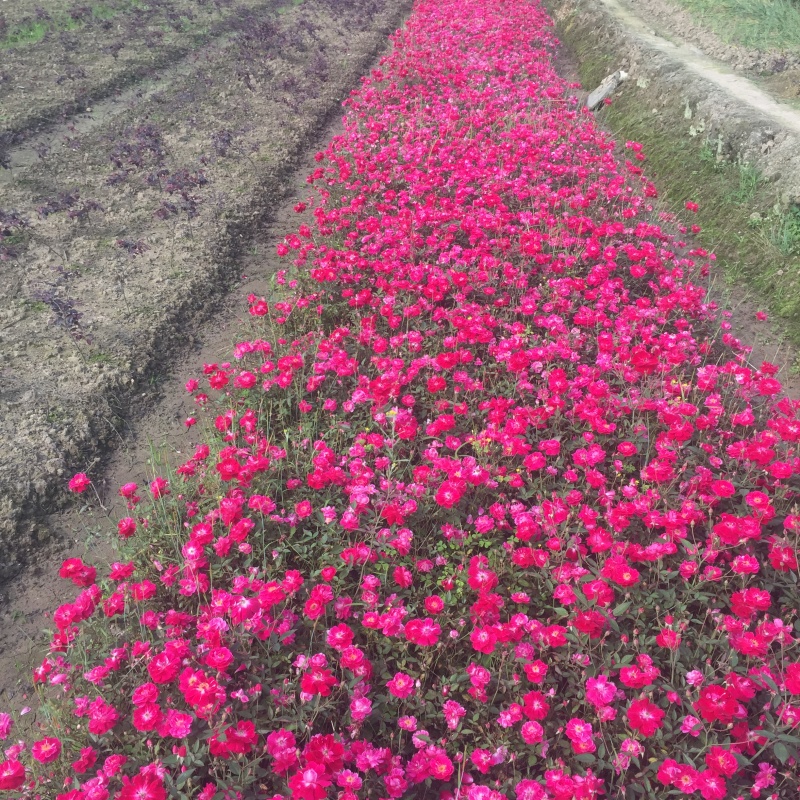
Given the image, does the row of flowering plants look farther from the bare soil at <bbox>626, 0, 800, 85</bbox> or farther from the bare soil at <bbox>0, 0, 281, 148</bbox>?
the bare soil at <bbox>0, 0, 281, 148</bbox>

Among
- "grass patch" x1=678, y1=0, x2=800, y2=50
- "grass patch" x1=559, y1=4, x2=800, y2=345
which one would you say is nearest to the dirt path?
"grass patch" x1=678, y1=0, x2=800, y2=50

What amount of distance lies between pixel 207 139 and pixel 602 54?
8814 millimetres

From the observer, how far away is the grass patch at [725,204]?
6.14 meters

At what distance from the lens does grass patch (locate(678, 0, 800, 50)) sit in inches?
427

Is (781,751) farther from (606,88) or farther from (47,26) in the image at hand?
(47,26)

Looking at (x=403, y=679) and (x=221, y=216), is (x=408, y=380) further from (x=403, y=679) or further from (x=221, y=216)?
(x=221, y=216)

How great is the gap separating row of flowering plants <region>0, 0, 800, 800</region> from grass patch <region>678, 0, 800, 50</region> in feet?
29.3

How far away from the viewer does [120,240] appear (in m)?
6.50

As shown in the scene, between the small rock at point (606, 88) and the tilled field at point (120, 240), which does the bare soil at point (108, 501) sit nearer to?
the tilled field at point (120, 240)

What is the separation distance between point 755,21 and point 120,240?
1302cm

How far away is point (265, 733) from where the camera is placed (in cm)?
237

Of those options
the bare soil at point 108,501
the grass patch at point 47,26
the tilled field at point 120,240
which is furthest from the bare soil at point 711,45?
the grass patch at point 47,26

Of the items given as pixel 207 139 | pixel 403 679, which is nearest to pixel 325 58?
pixel 207 139

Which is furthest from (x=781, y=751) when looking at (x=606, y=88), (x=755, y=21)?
(x=755, y=21)
